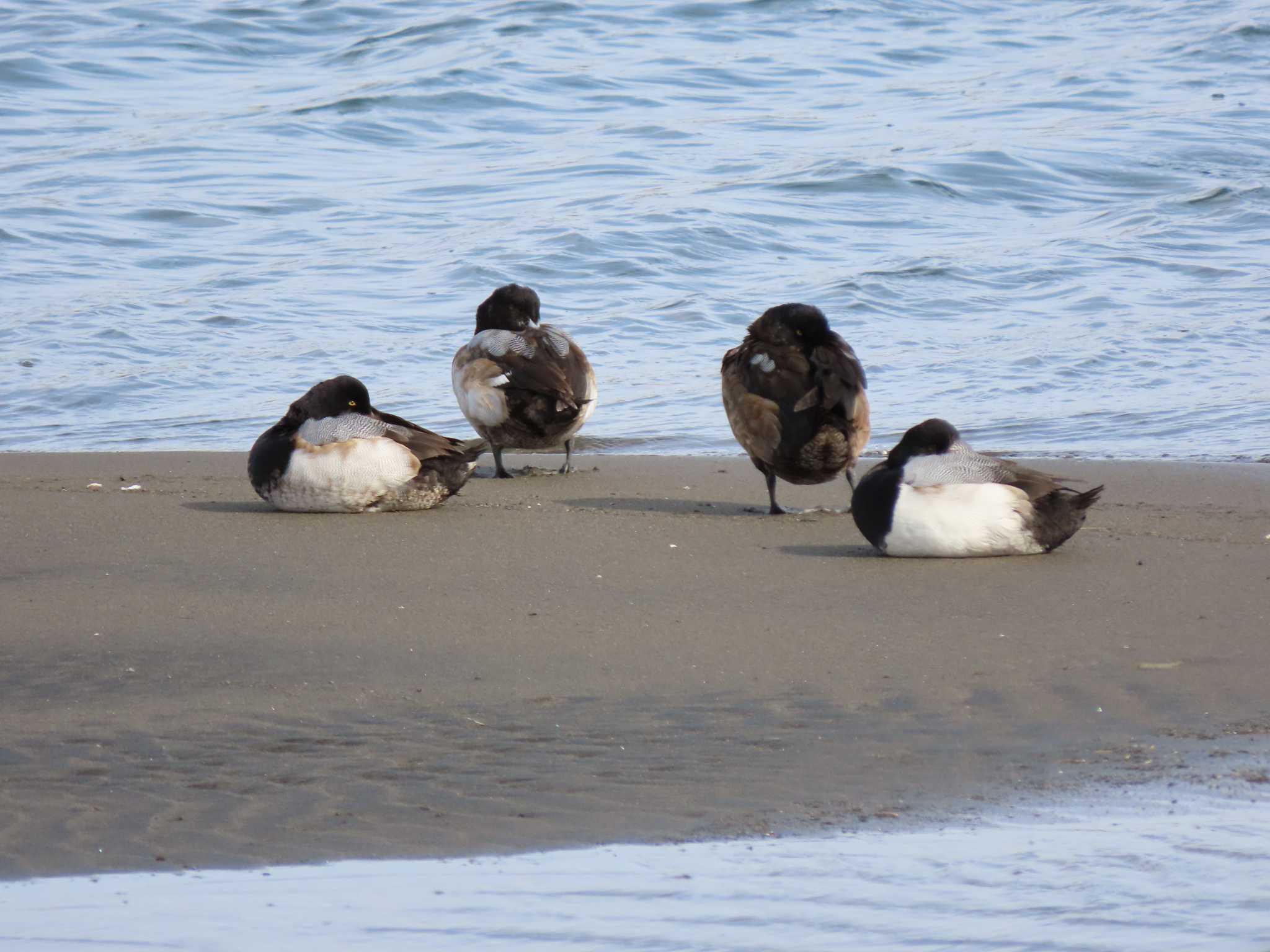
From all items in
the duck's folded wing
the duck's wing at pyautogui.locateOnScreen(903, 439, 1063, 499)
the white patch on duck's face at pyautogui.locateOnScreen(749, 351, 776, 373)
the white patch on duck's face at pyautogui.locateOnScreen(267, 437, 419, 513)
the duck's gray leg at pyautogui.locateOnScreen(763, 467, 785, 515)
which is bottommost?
the duck's gray leg at pyautogui.locateOnScreen(763, 467, 785, 515)

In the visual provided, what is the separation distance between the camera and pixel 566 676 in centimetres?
481

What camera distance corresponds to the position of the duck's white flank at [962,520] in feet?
20.6

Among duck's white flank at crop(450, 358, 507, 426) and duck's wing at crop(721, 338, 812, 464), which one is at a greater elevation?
duck's wing at crop(721, 338, 812, 464)

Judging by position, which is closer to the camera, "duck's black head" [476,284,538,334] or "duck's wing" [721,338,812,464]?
"duck's wing" [721,338,812,464]

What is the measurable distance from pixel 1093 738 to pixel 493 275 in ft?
36.0

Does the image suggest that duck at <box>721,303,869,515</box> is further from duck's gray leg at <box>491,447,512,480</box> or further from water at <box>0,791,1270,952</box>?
water at <box>0,791,1270,952</box>

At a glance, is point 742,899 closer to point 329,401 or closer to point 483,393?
point 329,401

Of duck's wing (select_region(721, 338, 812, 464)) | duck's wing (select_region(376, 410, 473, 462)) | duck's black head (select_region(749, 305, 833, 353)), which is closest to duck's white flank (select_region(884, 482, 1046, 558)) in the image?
duck's wing (select_region(721, 338, 812, 464))

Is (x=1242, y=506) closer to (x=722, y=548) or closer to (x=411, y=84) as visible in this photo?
(x=722, y=548)

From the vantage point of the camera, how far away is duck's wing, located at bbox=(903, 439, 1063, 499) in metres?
6.34

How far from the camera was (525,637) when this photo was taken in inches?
205

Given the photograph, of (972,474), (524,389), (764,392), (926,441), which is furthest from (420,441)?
(972,474)

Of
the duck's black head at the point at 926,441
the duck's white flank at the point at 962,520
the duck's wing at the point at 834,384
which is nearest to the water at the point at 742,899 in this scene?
the duck's white flank at the point at 962,520

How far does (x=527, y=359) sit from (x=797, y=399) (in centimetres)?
180
